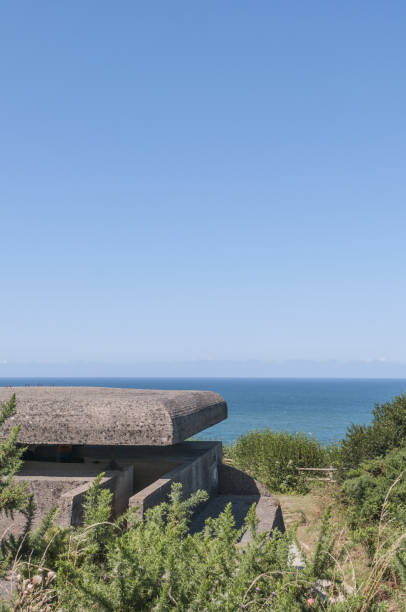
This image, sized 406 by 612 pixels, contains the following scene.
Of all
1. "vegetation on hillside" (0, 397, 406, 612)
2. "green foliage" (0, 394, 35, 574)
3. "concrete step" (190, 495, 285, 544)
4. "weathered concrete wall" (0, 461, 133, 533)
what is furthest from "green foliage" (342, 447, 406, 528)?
"green foliage" (0, 394, 35, 574)

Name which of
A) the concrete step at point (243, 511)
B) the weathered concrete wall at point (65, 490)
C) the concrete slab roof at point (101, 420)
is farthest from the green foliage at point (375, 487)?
the weathered concrete wall at point (65, 490)

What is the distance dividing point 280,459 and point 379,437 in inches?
144

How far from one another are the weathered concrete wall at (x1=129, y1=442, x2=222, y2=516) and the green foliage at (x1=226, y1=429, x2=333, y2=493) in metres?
3.43

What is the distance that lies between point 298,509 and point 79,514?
431 cm

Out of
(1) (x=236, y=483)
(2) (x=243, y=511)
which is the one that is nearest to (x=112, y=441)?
(2) (x=243, y=511)

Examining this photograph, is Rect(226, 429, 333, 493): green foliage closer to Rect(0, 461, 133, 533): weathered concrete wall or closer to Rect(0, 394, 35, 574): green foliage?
Rect(0, 461, 133, 533): weathered concrete wall

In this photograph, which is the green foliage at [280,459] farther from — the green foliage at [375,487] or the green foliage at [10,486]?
the green foliage at [10,486]

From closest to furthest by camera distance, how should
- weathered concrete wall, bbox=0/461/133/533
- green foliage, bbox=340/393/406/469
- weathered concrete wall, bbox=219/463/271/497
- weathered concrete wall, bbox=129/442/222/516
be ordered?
1. weathered concrete wall, bbox=0/461/133/533
2. weathered concrete wall, bbox=129/442/222/516
3. weathered concrete wall, bbox=219/463/271/497
4. green foliage, bbox=340/393/406/469

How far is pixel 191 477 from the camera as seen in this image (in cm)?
523

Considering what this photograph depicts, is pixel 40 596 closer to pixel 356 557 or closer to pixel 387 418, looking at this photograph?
pixel 356 557

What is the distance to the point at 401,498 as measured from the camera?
5.10 meters

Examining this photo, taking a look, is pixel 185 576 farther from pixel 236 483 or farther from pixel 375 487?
pixel 236 483

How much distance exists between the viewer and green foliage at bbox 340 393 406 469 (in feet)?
21.6

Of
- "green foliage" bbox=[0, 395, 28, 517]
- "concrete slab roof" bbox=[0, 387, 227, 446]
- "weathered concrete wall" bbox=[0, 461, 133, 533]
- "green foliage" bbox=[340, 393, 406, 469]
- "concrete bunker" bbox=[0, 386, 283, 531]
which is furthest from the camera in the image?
"green foliage" bbox=[340, 393, 406, 469]
